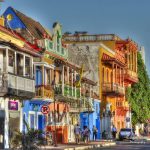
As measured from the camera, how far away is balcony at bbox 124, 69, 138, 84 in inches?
3319

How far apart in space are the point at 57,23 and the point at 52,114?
7.78 m

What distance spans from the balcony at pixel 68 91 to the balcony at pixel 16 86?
7.15 metres

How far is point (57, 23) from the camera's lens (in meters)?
54.6

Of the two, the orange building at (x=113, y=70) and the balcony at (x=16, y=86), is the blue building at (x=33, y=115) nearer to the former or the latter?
the balcony at (x=16, y=86)

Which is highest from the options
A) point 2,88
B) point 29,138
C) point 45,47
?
point 45,47

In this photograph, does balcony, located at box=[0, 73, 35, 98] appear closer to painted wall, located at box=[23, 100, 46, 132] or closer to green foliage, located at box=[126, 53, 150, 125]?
painted wall, located at box=[23, 100, 46, 132]

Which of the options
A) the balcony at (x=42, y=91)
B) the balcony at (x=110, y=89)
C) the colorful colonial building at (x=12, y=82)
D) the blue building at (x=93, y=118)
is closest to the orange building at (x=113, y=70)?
the balcony at (x=110, y=89)

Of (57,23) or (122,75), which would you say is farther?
(122,75)

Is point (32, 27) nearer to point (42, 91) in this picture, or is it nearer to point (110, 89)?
point (42, 91)

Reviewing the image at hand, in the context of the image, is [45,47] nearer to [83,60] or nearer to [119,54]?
[83,60]

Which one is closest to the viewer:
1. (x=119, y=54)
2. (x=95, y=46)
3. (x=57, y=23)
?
(x=57, y=23)

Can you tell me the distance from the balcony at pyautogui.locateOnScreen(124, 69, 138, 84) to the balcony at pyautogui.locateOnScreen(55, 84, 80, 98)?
88.6ft

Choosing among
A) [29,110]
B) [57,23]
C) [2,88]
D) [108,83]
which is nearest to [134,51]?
[108,83]

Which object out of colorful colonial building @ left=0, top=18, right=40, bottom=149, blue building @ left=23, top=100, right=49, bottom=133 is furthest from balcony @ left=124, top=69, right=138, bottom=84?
colorful colonial building @ left=0, top=18, right=40, bottom=149
